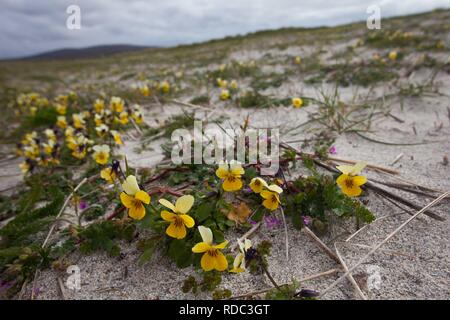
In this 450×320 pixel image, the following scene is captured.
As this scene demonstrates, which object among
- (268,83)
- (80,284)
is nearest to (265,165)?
(80,284)

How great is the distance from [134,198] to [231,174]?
0.53 meters

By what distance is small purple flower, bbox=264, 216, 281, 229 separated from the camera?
6.02 ft

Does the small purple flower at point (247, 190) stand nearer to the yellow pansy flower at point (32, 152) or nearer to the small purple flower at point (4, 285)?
the small purple flower at point (4, 285)

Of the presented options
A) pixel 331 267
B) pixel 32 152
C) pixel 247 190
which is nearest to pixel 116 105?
pixel 32 152

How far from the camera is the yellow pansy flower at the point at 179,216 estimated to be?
143 cm

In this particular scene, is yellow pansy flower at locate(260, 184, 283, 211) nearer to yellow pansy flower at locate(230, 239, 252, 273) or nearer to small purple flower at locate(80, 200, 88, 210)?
yellow pansy flower at locate(230, 239, 252, 273)

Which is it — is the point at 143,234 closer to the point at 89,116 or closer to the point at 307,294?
the point at 307,294

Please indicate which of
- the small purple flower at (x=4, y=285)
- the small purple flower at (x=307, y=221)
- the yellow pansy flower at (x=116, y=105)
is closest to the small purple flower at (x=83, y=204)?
the small purple flower at (x=4, y=285)

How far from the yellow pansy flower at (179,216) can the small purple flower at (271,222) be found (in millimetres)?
565

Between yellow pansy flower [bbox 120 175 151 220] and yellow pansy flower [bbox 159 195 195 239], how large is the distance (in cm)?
13

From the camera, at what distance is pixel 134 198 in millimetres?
1550

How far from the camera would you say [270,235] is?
1792 mm

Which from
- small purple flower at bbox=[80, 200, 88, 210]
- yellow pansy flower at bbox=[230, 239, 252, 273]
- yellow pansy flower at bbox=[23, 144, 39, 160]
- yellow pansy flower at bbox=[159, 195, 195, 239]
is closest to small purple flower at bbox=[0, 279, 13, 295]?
small purple flower at bbox=[80, 200, 88, 210]
